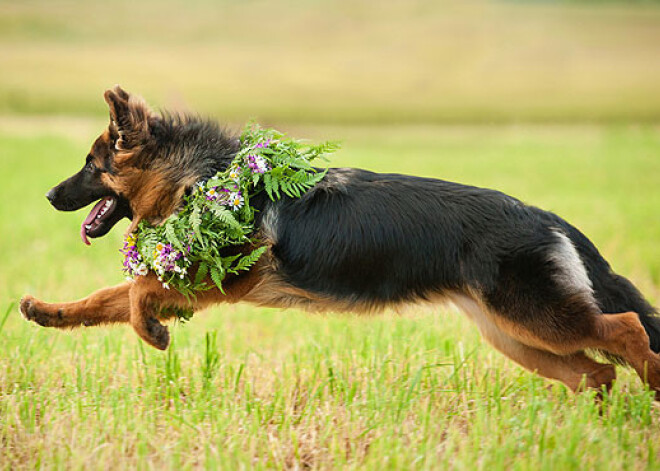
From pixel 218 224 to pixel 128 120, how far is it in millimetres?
924

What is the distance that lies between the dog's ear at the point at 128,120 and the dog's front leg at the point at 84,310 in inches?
36.9

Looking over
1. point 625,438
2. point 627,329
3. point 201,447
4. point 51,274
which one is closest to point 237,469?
point 201,447

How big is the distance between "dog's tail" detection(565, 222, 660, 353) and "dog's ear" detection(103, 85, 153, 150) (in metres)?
2.76

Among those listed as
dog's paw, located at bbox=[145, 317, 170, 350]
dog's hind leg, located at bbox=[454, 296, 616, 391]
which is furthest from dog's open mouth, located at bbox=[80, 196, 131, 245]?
dog's hind leg, located at bbox=[454, 296, 616, 391]

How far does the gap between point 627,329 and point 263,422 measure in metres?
2.20

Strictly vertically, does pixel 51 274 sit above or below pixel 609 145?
below

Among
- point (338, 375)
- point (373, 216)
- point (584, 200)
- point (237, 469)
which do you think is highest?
point (584, 200)

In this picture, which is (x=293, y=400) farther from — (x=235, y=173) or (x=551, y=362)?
(x=551, y=362)

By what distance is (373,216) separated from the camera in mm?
4297

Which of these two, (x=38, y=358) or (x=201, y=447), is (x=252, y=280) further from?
(x=38, y=358)

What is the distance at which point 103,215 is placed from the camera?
4.62m

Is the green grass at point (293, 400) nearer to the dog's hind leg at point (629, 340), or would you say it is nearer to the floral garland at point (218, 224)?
the dog's hind leg at point (629, 340)

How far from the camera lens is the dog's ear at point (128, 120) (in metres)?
4.36

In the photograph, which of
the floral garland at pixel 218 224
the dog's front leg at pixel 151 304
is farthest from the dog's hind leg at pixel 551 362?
the dog's front leg at pixel 151 304
